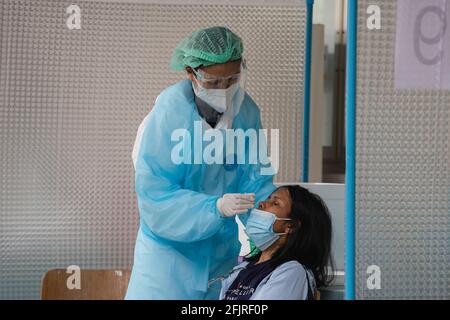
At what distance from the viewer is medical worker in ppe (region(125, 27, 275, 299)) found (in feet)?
8.26

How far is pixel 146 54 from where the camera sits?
2.60m

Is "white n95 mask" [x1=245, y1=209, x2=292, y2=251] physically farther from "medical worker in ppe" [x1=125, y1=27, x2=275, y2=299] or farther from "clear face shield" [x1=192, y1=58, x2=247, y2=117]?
"clear face shield" [x1=192, y1=58, x2=247, y2=117]

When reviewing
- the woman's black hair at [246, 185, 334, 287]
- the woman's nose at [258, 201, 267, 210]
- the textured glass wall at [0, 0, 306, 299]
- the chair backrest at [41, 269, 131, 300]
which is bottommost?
the chair backrest at [41, 269, 131, 300]

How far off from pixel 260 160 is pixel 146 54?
1.71ft

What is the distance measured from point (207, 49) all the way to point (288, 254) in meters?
0.74

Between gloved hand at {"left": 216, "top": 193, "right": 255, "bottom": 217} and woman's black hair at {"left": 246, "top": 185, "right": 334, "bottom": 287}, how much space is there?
0.16m

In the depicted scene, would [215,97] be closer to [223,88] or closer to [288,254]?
[223,88]

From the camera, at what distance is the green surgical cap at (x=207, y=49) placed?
8.26ft

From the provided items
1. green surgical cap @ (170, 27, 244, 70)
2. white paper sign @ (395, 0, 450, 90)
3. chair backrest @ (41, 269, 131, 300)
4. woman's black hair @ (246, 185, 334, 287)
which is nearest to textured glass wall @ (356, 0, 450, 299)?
white paper sign @ (395, 0, 450, 90)

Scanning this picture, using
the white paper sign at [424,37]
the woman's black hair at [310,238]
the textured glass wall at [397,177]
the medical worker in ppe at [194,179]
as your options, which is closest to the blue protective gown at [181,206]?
the medical worker in ppe at [194,179]

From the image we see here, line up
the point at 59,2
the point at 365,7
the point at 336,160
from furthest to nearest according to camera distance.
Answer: the point at 336,160 < the point at 59,2 < the point at 365,7

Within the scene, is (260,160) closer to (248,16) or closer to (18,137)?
(248,16)

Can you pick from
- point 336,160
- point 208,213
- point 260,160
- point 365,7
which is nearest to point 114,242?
point 208,213

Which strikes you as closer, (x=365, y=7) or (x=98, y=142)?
(x=365, y=7)
